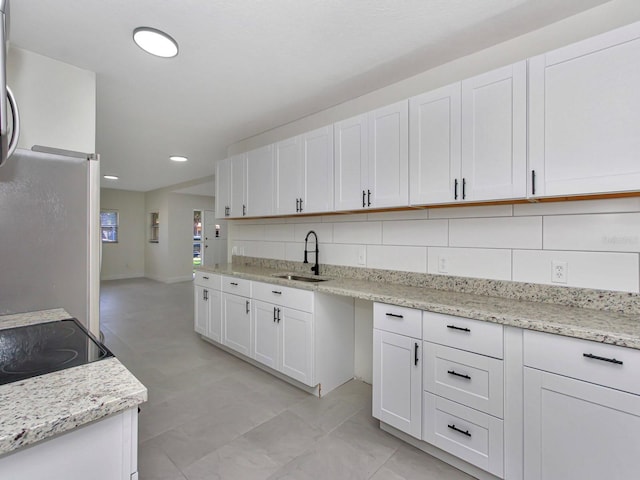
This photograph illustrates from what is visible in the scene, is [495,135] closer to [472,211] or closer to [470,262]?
[472,211]

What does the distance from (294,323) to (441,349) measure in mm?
1209

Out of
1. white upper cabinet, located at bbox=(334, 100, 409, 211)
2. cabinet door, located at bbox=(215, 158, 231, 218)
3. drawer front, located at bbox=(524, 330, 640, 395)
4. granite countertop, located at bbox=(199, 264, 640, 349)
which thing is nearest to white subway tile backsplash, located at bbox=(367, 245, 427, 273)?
granite countertop, located at bbox=(199, 264, 640, 349)

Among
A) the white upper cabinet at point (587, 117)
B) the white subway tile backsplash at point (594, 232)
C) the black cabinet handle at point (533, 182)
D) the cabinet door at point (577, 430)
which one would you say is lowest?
the cabinet door at point (577, 430)

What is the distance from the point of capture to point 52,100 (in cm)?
203

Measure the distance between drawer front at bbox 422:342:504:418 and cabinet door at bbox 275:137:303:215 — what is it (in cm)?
171

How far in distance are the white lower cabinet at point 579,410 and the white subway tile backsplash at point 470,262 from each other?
610 mm

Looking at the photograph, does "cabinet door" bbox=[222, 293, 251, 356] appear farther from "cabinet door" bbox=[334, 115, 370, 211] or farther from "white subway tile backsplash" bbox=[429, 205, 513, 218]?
"white subway tile backsplash" bbox=[429, 205, 513, 218]

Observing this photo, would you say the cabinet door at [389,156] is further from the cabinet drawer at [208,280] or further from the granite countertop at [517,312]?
the cabinet drawer at [208,280]

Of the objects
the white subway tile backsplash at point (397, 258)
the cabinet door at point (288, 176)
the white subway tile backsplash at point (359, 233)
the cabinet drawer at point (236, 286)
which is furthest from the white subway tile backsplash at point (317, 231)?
the cabinet drawer at point (236, 286)

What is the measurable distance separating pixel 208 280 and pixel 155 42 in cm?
230

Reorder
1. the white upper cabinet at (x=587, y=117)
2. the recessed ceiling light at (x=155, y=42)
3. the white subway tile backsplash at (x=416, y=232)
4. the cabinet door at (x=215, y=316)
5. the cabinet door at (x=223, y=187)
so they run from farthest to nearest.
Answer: the cabinet door at (x=223, y=187), the cabinet door at (x=215, y=316), the white subway tile backsplash at (x=416, y=232), the recessed ceiling light at (x=155, y=42), the white upper cabinet at (x=587, y=117)

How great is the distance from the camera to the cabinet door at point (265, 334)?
268 cm

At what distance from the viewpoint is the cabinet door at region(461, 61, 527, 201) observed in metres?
1.64

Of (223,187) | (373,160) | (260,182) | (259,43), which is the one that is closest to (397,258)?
(373,160)
